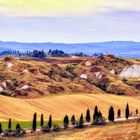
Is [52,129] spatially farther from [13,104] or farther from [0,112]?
[13,104]

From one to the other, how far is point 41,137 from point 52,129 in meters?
16.9

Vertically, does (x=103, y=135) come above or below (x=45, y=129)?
above

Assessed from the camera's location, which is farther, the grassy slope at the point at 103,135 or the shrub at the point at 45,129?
the shrub at the point at 45,129

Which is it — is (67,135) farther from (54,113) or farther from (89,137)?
(54,113)

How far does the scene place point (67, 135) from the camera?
5290 inches

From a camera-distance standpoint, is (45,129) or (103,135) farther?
(45,129)

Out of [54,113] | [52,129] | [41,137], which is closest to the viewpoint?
[41,137]

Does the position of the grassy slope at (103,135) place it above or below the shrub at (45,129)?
above

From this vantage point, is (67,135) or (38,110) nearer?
(67,135)

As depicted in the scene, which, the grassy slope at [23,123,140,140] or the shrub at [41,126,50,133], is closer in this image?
the grassy slope at [23,123,140,140]

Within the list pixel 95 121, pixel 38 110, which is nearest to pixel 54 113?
pixel 38 110

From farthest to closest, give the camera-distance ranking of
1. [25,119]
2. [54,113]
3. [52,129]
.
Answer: [54,113]
[25,119]
[52,129]

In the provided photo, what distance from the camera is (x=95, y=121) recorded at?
164m

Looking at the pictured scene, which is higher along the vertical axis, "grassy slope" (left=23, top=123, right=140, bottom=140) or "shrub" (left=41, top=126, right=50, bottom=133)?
"grassy slope" (left=23, top=123, right=140, bottom=140)
